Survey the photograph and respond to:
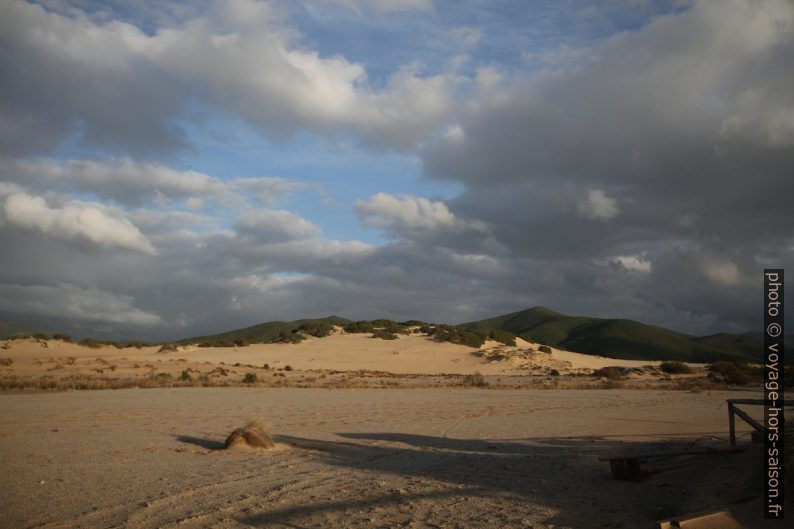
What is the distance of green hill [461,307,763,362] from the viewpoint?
108 m

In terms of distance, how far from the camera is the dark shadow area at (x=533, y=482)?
7.88 m

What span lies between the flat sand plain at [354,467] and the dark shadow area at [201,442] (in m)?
0.05

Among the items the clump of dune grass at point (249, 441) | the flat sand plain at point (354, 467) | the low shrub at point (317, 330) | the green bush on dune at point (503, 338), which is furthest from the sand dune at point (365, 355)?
the clump of dune grass at point (249, 441)

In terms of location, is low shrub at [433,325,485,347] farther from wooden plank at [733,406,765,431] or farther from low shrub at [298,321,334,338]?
wooden plank at [733,406,765,431]

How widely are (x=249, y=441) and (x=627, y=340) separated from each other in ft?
376

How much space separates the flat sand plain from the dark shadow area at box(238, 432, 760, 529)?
0.04 metres

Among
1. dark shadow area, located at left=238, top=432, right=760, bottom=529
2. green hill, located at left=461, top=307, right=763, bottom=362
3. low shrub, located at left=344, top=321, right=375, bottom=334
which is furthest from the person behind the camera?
green hill, located at left=461, top=307, right=763, bottom=362

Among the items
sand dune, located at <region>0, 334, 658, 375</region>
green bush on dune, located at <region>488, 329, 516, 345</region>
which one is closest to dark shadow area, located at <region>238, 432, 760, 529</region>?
sand dune, located at <region>0, 334, 658, 375</region>

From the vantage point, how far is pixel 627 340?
115812 millimetres

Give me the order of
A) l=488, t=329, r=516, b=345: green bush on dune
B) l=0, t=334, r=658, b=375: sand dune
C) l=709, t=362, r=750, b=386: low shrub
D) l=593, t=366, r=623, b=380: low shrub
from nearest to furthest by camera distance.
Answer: l=709, t=362, r=750, b=386: low shrub < l=593, t=366, r=623, b=380: low shrub < l=0, t=334, r=658, b=375: sand dune < l=488, t=329, r=516, b=345: green bush on dune

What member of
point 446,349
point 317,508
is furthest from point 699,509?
point 446,349

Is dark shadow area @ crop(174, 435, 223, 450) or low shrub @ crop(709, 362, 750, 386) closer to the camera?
dark shadow area @ crop(174, 435, 223, 450)

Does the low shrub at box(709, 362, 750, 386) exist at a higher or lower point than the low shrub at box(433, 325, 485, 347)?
lower

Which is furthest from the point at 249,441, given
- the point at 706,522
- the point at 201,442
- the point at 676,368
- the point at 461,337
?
the point at 461,337
